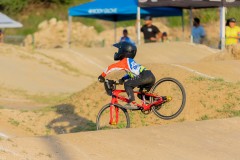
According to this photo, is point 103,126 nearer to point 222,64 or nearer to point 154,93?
point 154,93

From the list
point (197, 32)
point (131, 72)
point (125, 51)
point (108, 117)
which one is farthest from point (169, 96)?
point (197, 32)

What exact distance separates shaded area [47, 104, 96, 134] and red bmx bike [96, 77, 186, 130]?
8.85 ft

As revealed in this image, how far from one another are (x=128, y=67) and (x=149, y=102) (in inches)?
28.6

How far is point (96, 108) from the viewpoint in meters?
17.0

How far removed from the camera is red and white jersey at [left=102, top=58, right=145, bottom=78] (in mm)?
12016

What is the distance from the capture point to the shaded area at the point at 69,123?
16.2 metres

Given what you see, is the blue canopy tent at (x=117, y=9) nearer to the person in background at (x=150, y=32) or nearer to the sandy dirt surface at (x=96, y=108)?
the person in background at (x=150, y=32)

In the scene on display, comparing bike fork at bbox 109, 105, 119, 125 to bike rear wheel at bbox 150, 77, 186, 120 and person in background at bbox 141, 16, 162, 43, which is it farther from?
person in background at bbox 141, 16, 162, 43

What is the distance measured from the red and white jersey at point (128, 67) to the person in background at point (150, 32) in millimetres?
14652

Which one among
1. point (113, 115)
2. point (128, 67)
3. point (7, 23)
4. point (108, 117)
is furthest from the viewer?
point (7, 23)

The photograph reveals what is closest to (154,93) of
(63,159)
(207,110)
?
(207,110)

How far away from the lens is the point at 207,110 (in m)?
14.8

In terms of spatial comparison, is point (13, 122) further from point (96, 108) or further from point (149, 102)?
point (149, 102)

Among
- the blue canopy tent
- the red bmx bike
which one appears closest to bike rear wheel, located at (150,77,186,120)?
the red bmx bike
